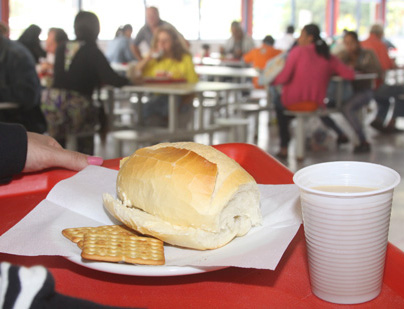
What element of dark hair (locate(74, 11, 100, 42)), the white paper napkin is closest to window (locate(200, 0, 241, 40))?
dark hair (locate(74, 11, 100, 42))

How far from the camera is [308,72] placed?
517cm

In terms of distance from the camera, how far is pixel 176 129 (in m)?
4.63

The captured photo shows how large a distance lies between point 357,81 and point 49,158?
17.8ft

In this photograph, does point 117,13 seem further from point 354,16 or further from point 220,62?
point 354,16

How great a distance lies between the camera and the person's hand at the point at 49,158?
1106 mm

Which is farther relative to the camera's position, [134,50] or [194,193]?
[134,50]

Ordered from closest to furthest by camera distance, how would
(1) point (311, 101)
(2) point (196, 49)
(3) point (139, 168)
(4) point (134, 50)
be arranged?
(3) point (139, 168) < (1) point (311, 101) < (4) point (134, 50) < (2) point (196, 49)

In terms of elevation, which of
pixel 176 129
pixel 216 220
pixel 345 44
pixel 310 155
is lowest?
pixel 310 155

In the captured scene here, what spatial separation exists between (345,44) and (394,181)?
603 cm

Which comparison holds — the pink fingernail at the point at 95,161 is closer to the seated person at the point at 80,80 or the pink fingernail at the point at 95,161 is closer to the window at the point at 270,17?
the seated person at the point at 80,80

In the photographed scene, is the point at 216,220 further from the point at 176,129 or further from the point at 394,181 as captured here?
the point at 176,129

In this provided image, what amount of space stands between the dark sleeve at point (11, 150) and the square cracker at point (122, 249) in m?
0.41

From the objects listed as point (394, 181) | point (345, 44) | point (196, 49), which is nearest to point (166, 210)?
point (394, 181)

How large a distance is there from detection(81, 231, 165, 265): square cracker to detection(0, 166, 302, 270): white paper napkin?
0.02 metres
